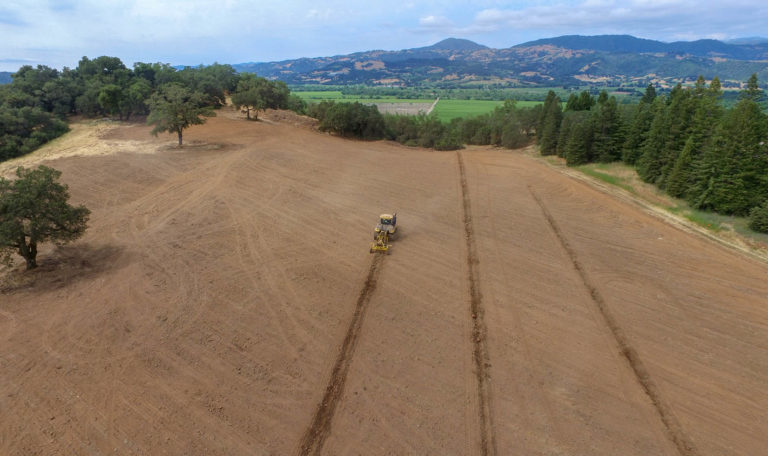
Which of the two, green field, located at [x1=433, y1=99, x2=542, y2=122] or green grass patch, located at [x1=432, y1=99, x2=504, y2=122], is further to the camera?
green field, located at [x1=433, y1=99, x2=542, y2=122]

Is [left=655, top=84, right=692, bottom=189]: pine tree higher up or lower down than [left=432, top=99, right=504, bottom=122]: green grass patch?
lower down

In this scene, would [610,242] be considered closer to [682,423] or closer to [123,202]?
[682,423]

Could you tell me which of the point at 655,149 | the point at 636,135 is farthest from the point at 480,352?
the point at 636,135

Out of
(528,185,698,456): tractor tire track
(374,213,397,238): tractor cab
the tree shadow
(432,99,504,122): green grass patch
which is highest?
(432,99,504,122): green grass patch

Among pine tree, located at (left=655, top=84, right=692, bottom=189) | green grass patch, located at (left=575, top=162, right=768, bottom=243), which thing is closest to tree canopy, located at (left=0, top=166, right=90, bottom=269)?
green grass patch, located at (left=575, top=162, right=768, bottom=243)

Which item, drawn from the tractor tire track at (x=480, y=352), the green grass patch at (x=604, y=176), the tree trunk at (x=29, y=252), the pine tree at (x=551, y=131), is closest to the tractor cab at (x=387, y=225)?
the tractor tire track at (x=480, y=352)

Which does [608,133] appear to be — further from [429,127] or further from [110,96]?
[110,96]

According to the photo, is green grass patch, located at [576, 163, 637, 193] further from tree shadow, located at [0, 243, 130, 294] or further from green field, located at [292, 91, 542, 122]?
green field, located at [292, 91, 542, 122]
